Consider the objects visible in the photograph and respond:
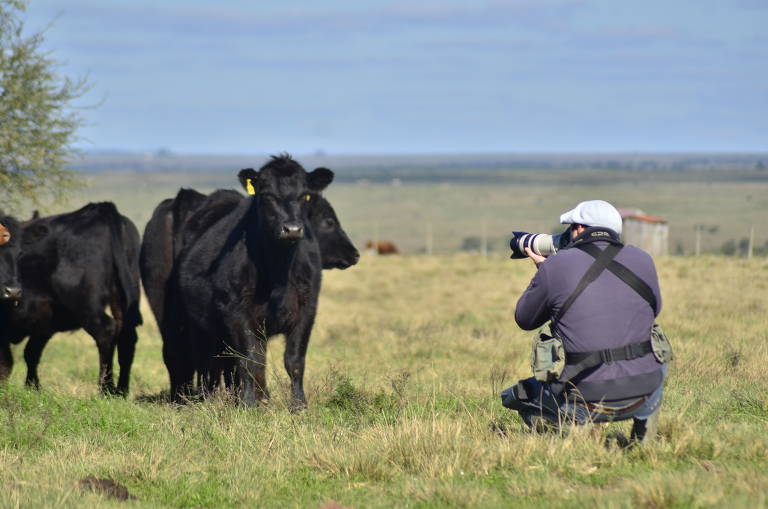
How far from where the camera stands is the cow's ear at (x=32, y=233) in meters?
10.9

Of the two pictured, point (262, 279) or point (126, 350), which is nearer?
point (262, 279)

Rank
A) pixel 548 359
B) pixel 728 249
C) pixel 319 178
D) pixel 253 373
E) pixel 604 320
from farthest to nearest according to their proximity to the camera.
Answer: pixel 728 249, pixel 319 178, pixel 253 373, pixel 548 359, pixel 604 320

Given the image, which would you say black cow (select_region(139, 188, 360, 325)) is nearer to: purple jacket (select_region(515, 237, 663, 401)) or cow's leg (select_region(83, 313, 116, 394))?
cow's leg (select_region(83, 313, 116, 394))

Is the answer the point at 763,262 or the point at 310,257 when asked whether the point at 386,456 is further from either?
the point at 763,262

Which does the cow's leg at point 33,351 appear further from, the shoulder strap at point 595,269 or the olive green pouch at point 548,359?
the shoulder strap at point 595,269

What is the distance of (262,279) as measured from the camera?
8938 millimetres

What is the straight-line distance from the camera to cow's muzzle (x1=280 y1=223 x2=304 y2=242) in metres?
8.48

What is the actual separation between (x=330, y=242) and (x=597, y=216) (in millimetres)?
6071

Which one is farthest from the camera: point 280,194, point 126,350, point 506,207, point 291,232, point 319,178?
point 506,207

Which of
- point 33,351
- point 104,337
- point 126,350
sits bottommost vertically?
point 33,351

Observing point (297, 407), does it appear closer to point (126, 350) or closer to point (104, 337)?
point (104, 337)

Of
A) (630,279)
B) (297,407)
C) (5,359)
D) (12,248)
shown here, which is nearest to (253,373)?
(297,407)

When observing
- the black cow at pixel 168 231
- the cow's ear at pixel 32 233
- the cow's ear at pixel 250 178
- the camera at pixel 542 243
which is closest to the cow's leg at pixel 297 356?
the cow's ear at pixel 250 178

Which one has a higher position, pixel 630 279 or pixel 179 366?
pixel 630 279
